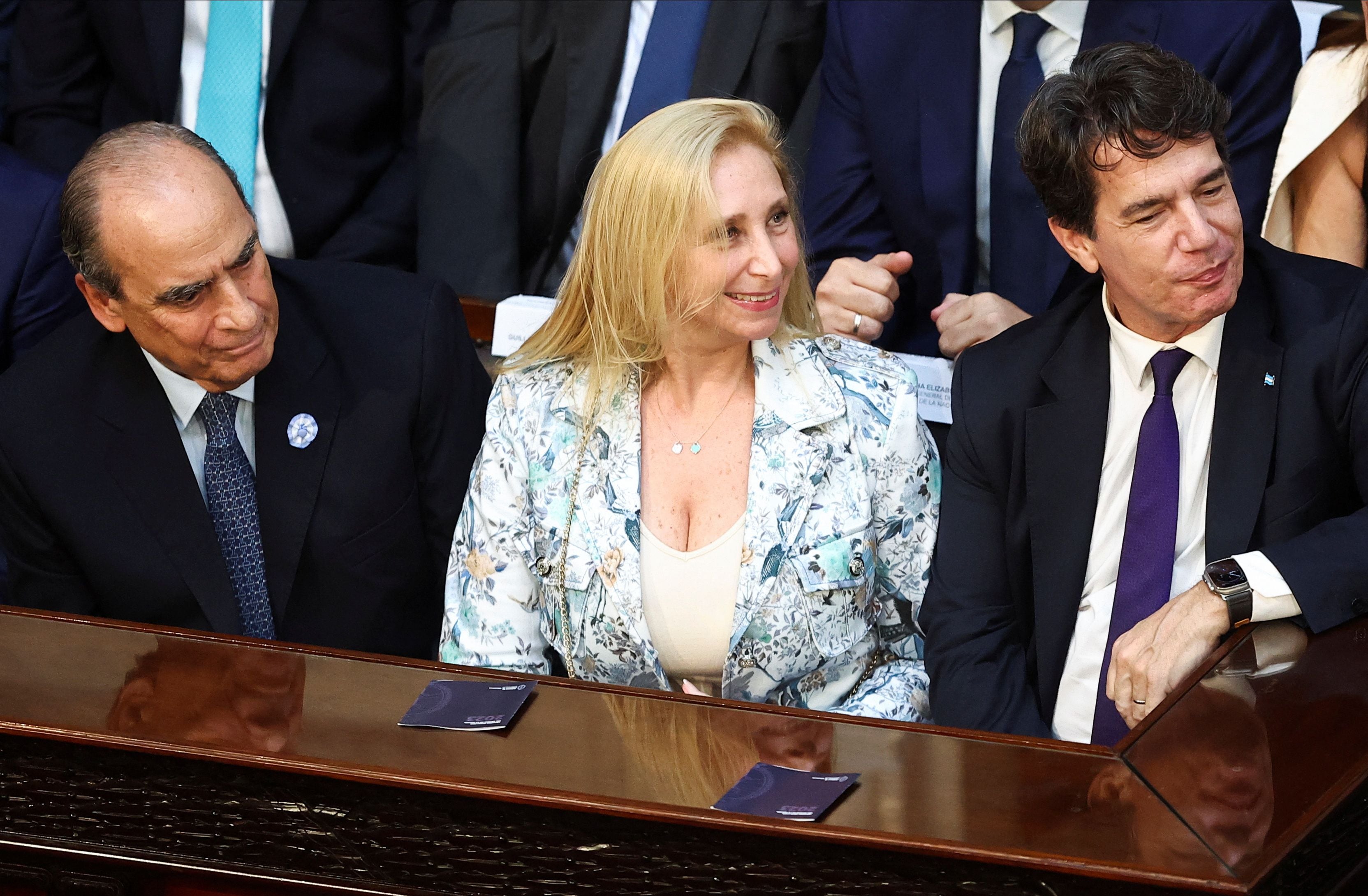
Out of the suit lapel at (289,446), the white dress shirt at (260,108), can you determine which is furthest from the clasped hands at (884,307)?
the white dress shirt at (260,108)

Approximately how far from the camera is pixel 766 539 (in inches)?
78.8

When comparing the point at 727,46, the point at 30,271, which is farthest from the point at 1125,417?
the point at 30,271

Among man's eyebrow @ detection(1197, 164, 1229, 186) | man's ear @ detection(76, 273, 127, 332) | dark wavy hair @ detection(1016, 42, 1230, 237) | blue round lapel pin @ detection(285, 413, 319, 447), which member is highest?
dark wavy hair @ detection(1016, 42, 1230, 237)

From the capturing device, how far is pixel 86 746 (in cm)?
143

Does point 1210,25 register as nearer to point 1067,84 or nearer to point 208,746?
point 1067,84

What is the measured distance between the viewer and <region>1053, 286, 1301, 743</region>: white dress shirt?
6.17 ft

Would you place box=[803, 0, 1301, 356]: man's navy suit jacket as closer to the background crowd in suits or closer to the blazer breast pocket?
the background crowd in suits

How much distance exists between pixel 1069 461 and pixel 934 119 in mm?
942

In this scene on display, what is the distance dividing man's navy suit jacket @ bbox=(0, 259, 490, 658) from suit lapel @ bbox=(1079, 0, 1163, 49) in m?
1.15

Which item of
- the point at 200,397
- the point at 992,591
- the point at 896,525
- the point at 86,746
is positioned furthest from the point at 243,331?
the point at 992,591

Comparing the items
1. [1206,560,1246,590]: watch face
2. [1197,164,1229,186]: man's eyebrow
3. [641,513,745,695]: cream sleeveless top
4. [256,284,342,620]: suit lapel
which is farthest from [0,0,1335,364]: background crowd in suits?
[1206,560,1246,590]: watch face

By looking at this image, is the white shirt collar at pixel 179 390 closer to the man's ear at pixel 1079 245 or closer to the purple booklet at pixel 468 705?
the purple booklet at pixel 468 705

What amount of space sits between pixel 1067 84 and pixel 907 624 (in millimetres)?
771

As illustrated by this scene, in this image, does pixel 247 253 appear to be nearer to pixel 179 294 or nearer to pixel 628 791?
pixel 179 294
